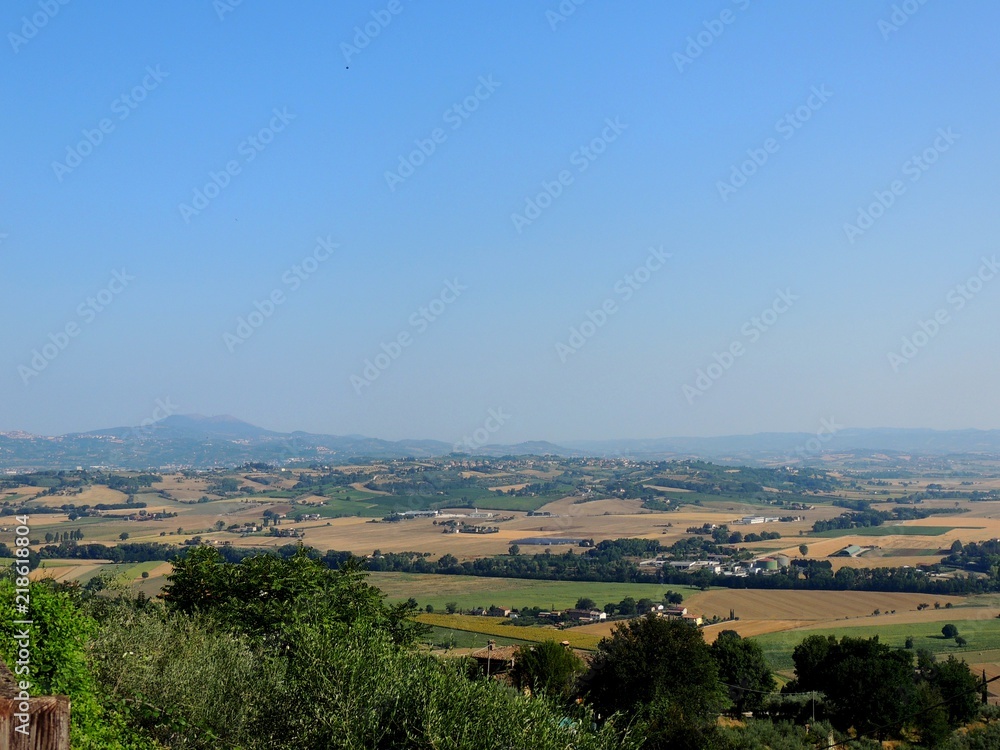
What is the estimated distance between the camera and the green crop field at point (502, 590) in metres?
58.8

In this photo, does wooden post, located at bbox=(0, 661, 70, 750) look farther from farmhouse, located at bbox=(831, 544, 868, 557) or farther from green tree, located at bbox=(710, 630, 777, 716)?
farmhouse, located at bbox=(831, 544, 868, 557)

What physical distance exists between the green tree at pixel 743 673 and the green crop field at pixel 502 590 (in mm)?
24247

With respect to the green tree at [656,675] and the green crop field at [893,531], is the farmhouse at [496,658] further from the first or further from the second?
the green crop field at [893,531]

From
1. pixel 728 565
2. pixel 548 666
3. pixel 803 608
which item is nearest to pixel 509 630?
pixel 548 666

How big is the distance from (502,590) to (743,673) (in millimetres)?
33875

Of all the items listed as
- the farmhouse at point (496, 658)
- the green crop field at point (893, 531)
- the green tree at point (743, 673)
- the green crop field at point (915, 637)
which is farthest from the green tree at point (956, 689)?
the green crop field at point (893, 531)

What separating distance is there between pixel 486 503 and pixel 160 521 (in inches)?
1877

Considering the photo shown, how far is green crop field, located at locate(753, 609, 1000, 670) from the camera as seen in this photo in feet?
132

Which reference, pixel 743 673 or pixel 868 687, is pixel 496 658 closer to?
pixel 743 673

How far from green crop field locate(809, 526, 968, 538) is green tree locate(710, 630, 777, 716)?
63.7m

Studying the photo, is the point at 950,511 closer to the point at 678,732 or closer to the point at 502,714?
the point at 678,732

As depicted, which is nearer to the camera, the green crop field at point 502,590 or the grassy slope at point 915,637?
the grassy slope at point 915,637

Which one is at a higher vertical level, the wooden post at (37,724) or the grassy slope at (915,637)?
the wooden post at (37,724)

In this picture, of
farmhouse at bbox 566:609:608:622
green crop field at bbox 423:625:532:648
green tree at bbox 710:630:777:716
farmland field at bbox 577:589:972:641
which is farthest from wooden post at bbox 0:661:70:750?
farmhouse at bbox 566:609:608:622
